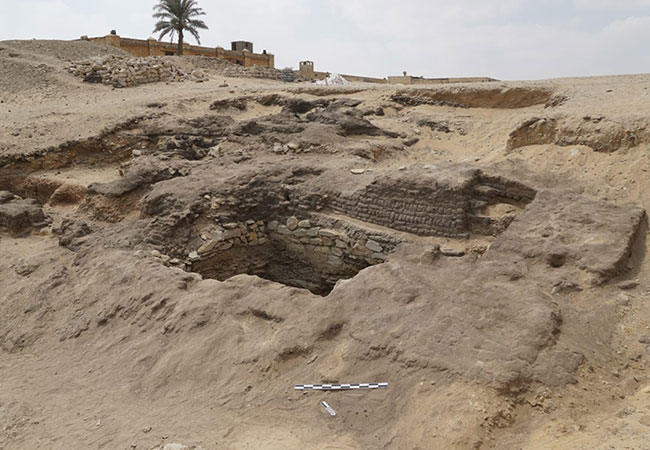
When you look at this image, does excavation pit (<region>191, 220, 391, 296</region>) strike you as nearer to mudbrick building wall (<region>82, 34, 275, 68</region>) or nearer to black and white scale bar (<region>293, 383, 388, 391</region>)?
black and white scale bar (<region>293, 383, 388, 391</region>)

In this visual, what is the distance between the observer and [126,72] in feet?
49.3

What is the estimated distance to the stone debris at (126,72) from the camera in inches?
589

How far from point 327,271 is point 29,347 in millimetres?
3584

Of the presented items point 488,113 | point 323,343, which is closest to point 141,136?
point 488,113

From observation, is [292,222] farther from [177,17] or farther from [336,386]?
[177,17]

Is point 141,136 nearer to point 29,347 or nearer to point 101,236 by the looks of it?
point 101,236

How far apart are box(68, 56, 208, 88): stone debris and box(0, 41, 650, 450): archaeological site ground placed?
Answer: 17.2 ft

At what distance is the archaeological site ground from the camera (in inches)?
128

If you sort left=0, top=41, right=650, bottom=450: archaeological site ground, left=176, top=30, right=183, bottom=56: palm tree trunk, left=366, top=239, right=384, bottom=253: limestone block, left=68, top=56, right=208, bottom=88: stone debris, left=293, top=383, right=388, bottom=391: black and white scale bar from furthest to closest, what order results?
1. left=176, top=30, right=183, bottom=56: palm tree trunk
2. left=68, top=56, right=208, bottom=88: stone debris
3. left=366, top=239, right=384, bottom=253: limestone block
4. left=293, top=383, right=388, bottom=391: black and white scale bar
5. left=0, top=41, right=650, bottom=450: archaeological site ground

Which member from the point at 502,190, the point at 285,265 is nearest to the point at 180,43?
the point at 285,265

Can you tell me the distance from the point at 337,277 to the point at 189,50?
20.8 m

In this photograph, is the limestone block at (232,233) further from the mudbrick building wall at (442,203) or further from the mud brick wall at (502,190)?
the mud brick wall at (502,190)

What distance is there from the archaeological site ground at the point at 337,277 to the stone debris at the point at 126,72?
5.25 meters

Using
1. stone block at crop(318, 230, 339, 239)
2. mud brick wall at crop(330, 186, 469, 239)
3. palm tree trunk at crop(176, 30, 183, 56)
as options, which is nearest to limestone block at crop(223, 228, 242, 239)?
stone block at crop(318, 230, 339, 239)
